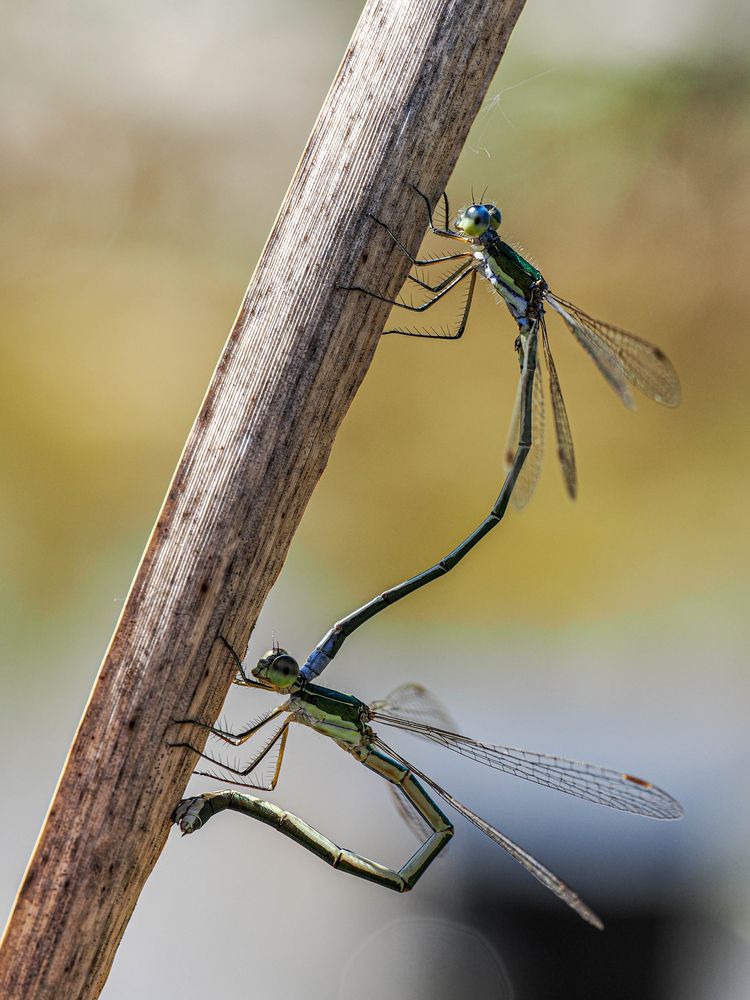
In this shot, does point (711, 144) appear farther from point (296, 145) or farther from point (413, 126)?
point (413, 126)

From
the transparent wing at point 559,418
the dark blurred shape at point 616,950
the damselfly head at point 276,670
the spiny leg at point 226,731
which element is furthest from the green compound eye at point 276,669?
the dark blurred shape at point 616,950

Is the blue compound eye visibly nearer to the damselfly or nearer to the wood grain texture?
the damselfly

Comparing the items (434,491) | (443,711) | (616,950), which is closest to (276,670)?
(443,711)

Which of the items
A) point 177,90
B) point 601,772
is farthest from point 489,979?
point 177,90

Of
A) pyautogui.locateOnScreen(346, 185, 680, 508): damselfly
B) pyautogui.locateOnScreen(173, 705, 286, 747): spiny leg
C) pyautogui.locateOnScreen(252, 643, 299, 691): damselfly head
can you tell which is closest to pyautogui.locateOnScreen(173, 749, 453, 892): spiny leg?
pyautogui.locateOnScreen(173, 705, 286, 747): spiny leg

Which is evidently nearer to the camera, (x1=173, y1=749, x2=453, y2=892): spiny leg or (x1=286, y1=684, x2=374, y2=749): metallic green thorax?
(x1=173, y1=749, x2=453, y2=892): spiny leg

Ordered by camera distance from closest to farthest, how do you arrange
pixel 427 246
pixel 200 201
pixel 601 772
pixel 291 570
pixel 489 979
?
pixel 601 772, pixel 489 979, pixel 427 246, pixel 291 570, pixel 200 201
